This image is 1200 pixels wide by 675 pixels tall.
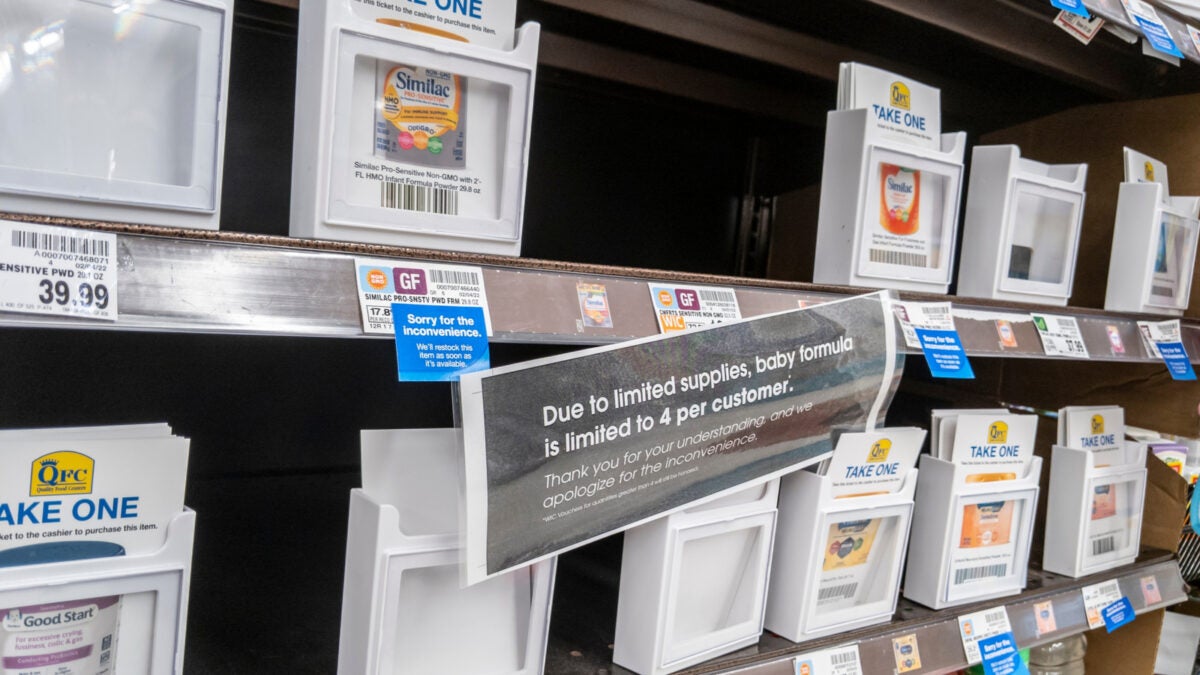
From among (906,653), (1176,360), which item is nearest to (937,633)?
(906,653)

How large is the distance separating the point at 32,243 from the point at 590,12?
91 centimetres

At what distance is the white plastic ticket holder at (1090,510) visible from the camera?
5.22 ft

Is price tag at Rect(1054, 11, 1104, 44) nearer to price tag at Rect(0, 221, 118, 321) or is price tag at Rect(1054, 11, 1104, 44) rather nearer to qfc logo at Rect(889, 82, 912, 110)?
qfc logo at Rect(889, 82, 912, 110)

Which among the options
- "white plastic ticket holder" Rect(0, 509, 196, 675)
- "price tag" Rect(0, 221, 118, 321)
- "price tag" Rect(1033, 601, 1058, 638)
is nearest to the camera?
"price tag" Rect(0, 221, 118, 321)

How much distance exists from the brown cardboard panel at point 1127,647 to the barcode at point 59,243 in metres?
2.10

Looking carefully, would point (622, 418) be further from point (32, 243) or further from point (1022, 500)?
point (1022, 500)

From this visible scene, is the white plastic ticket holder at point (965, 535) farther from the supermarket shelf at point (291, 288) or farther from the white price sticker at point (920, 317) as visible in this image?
the supermarket shelf at point (291, 288)

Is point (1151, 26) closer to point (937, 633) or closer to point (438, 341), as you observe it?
point (937, 633)

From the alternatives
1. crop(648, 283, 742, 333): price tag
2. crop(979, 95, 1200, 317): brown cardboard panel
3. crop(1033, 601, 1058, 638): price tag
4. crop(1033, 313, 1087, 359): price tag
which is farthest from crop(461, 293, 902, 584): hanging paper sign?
crop(979, 95, 1200, 317): brown cardboard panel

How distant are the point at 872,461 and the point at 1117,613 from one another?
0.79m

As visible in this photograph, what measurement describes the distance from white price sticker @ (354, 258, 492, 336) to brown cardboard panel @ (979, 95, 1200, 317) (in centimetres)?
153

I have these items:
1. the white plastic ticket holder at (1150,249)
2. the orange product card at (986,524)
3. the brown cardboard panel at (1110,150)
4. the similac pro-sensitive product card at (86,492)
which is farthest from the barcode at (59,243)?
the brown cardboard panel at (1110,150)

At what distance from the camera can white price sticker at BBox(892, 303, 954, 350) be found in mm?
1208

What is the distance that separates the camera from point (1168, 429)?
188 centimetres
